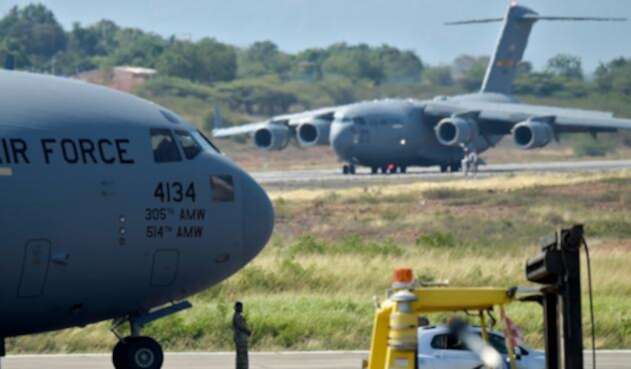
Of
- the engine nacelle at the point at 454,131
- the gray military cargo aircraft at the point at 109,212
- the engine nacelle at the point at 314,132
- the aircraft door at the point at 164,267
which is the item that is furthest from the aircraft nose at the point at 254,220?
the engine nacelle at the point at 314,132

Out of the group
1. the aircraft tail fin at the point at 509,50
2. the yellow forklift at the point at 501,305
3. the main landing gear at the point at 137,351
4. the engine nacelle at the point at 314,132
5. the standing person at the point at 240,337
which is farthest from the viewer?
the aircraft tail fin at the point at 509,50

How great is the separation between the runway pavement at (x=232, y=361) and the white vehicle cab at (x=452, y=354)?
263 centimetres

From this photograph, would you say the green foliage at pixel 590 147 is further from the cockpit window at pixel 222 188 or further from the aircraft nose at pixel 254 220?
the cockpit window at pixel 222 188

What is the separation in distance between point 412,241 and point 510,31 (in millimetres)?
48323

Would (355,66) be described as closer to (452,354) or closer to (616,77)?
(616,77)

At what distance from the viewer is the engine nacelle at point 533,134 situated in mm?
75312

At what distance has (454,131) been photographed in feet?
252

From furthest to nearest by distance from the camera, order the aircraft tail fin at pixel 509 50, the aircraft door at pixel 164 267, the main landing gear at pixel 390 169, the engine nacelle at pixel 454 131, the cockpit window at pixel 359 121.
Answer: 1. the aircraft tail fin at pixel 509 50
2. the main landing gear at pixel 390 169
3. the engine nacelle at pixel 454 131
4. the cockpit window at pixel 359 121
5. the aircraft door at pixel 164 267

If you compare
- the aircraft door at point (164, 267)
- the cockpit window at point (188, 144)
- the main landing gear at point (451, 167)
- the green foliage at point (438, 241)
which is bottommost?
the main landing gear at point (451, 167)

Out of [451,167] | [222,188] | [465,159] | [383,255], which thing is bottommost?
[451,167]

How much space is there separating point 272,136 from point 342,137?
7645mm

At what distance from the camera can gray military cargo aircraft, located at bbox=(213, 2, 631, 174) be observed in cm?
7525

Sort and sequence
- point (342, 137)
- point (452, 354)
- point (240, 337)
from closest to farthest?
point (240, 337)
point (452, 354)
point (342, 137)

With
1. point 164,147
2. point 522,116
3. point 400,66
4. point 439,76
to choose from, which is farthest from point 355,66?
point 164,147
